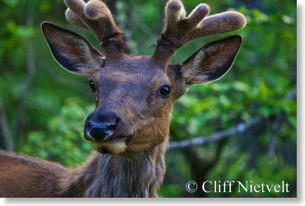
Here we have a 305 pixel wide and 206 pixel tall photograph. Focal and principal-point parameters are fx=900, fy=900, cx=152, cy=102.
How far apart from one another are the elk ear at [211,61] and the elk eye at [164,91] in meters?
0.26

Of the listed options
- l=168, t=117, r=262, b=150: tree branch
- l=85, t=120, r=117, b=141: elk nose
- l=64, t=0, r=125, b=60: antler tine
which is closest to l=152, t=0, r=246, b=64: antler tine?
l=64, t=0, r=125, b=60: antler tine

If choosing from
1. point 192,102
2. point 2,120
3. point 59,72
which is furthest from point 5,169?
point 59,72

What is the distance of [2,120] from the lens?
800 cm

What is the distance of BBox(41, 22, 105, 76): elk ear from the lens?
17.7 ft

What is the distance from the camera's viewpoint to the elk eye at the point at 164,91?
503cm

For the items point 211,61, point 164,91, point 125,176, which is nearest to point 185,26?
point 211,61

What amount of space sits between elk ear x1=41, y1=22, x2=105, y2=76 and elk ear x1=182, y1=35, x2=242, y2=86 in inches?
22.0

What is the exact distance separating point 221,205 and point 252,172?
1.45 meters

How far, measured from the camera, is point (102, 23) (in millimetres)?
5242

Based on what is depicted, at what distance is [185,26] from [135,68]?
1.33ft
